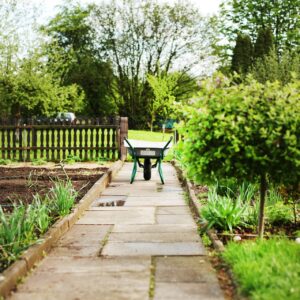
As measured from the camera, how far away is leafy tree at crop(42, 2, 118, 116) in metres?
44.4

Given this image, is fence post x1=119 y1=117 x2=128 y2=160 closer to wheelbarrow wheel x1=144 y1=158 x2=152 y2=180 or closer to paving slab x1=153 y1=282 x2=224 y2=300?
wheelbarrow wheel x1=144 y1=158 x2=152 y2=180

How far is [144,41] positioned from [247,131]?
3737cm

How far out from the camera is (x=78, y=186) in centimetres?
978

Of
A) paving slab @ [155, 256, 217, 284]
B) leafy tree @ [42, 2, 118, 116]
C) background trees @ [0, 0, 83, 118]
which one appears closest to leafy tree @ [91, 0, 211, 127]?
leafy tree @ [42, 2, 118, 116]

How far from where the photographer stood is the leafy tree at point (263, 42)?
37.8 metres

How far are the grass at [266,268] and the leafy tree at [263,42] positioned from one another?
34685 millimetres

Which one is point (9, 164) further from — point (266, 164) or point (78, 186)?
point (266, 164)

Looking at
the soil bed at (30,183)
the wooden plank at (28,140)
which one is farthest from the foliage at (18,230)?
the wooden plank at (28,140)

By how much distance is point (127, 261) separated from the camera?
187 inches

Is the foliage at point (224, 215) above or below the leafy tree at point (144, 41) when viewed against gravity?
below

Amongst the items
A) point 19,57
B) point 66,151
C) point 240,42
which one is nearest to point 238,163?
point 66,151

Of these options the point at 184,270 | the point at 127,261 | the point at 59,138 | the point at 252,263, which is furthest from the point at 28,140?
the point at 252,263

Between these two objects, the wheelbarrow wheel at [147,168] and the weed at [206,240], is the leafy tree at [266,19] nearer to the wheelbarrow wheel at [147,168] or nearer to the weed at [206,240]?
the wheelbarrow wheel at [147,168]

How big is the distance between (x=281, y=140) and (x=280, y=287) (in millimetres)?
1821
